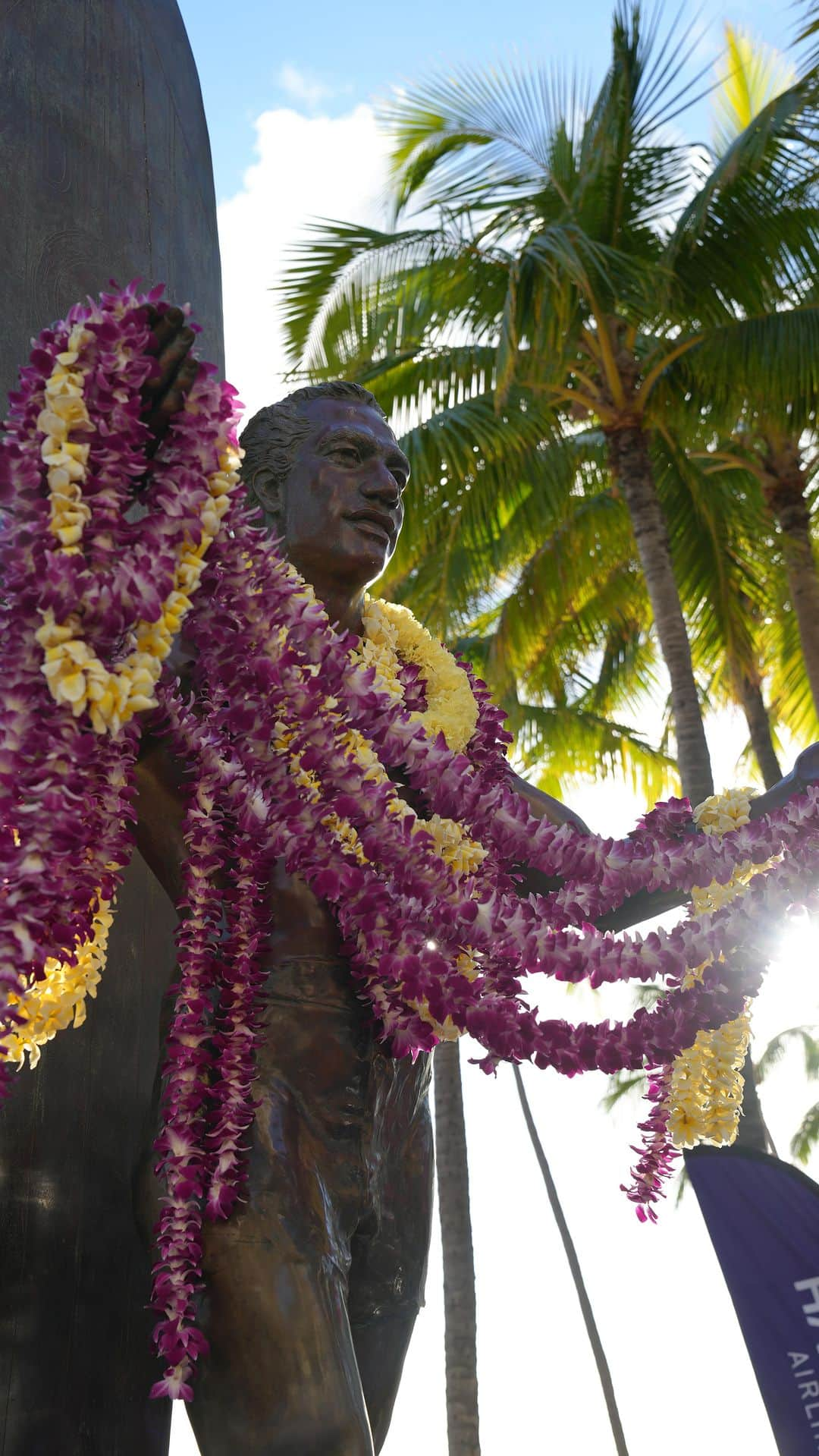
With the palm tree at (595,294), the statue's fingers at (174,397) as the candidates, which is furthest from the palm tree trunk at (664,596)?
the statue's fingers at (174,397)

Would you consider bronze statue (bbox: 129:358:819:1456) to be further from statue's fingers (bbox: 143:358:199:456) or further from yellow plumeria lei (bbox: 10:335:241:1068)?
yellow plumeria lei (bbox: 10:335:241:1068)

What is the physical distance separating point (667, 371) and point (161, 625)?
1244cm

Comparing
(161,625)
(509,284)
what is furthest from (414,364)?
(161,625)

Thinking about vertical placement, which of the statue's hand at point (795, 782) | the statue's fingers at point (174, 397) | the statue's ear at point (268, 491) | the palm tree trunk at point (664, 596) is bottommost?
the statue's hand at point (795, 782)

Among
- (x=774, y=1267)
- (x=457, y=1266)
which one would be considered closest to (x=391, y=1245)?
(x=774, y=1267)

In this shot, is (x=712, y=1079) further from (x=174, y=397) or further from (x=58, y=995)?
(x=174, y=397)

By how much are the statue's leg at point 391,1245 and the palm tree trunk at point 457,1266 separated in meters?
10.6

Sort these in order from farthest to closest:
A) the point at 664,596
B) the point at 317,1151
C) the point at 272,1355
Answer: the point at 664,596 < the point at 317,1151 < the point at 272,1355

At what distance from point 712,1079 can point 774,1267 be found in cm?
436

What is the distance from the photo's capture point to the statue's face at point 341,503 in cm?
291

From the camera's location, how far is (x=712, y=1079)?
9.73ft

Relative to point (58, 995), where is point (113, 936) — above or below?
above

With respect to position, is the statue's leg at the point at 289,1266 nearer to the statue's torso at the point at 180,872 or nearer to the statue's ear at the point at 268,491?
the statue's torso at the point at 180,872

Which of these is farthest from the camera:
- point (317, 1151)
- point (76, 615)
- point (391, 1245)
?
point (391, 1245)
